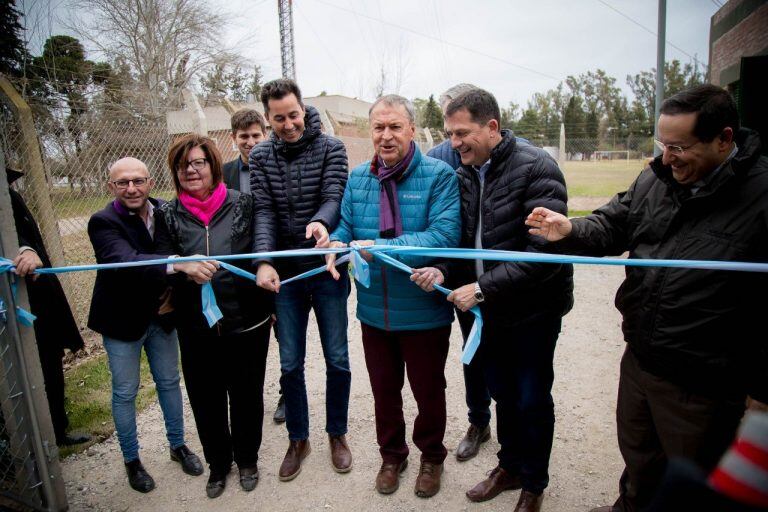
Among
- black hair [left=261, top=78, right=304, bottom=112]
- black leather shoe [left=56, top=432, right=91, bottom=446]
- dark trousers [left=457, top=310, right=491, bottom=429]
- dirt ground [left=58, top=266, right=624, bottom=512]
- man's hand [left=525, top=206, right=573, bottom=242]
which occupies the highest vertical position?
black hair [left=261, top=78, right=304, bottom=112]

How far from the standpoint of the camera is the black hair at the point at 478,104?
2402 mm

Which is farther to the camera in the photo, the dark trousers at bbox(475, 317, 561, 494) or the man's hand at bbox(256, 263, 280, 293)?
the man's hand at bbox(256, 263, 280, 293)

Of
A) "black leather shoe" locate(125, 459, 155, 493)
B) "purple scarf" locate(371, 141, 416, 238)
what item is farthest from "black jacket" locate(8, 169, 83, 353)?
"purple scarf" locate(371, 141, 416, 238)

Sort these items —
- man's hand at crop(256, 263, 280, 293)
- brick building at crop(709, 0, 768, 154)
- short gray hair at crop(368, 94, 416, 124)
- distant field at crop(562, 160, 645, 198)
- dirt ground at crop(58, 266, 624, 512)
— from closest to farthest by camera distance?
1. short gray hair at crop(368, 94, 416, 124)
2. man's hand at crop(256, 263, 280, 293)
3. dirt ground at crop(58, 266, 624, 512)
4. brick building at crop(709, 0, 768, 154)
5. distant field at crop(562, 160, 645, 198)

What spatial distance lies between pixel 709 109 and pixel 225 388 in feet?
9.35

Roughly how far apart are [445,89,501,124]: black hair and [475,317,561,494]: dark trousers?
43.3 inches

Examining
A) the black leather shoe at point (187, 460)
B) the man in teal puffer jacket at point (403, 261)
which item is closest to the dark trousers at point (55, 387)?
the black leather shoe at point (187, 460)

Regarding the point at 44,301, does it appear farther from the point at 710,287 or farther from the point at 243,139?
the point at 710,287

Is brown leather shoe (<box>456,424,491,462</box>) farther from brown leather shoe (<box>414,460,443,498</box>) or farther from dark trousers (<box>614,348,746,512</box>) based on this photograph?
dark trousers (<box>614,348,746,512</box>)

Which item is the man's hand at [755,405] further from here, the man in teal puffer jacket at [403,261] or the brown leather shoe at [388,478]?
the brown leather shoe at [388,478]

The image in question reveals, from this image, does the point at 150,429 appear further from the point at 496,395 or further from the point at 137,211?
the point at 496,395

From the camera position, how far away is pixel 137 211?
2.90 metres

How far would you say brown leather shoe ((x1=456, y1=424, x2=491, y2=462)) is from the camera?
316 centimetres

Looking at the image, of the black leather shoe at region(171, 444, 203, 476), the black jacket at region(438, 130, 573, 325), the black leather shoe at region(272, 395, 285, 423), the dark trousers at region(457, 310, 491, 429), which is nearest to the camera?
the black jacket at region(438, 130, 573, 325)
